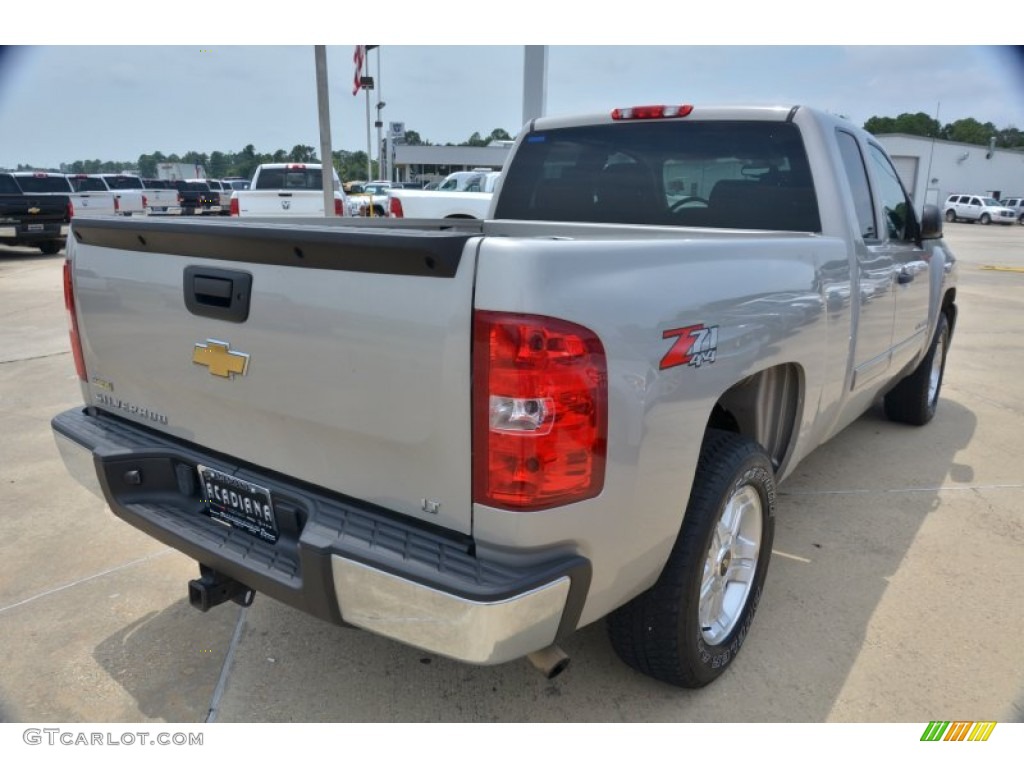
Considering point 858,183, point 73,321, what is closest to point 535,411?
point 73,321

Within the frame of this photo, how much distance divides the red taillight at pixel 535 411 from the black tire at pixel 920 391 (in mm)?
4115

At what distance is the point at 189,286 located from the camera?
88.5 inches

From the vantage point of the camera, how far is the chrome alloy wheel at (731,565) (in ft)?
8.13

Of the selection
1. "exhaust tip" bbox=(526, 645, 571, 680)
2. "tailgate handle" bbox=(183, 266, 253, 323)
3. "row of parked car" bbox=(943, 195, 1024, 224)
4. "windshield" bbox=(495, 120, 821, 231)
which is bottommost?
"row of parked car" bbox=(943, 195, 1024, 224)

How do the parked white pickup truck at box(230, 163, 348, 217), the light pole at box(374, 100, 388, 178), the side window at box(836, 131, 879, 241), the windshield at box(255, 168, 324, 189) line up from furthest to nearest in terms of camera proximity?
1. the light pole at box(374, 100, 388, 178)
2. the windshield at box(255, 168, 324, 189)
3. the parked white pickup truck at box(230, 163, 348, 217)
4. the side window at box(836, 131, 879, 241)

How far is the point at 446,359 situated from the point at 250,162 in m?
90.4

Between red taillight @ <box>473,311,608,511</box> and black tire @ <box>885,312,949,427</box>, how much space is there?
4115 mm

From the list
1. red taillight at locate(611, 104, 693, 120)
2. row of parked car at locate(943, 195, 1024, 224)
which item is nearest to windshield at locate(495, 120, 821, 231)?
red taillight at locate(611, 104, 693, 120)

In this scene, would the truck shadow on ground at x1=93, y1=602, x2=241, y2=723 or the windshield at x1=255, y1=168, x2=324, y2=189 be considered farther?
the windshield at x1=255, y1=168, x2=324, y2=189

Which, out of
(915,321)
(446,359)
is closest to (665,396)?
(446,359)

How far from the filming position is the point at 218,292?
2.16 meters

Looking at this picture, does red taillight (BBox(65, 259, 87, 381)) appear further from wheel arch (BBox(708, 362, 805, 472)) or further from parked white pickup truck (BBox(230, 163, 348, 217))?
parked white pickup truck (BBox(230, 163, 348, 217))

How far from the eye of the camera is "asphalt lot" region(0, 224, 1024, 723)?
7.91 feet

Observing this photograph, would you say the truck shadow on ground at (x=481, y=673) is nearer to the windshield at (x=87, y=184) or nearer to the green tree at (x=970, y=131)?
the windshield at (x=87, y=184)
